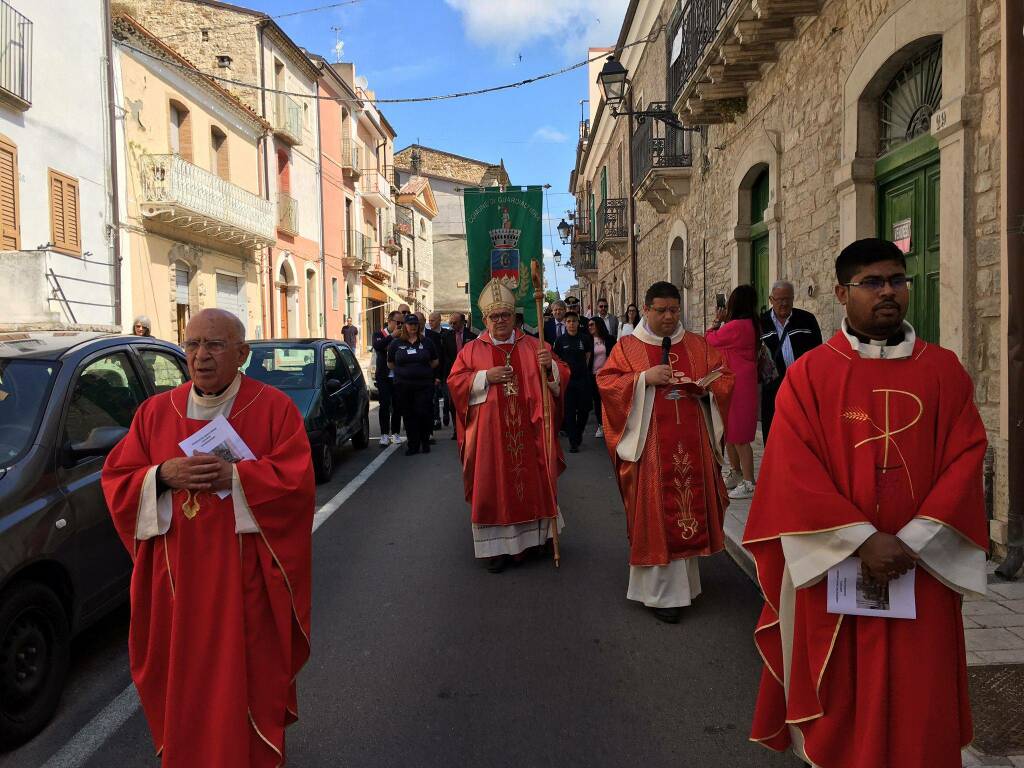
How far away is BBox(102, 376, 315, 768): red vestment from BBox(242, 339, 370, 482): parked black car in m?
5.71

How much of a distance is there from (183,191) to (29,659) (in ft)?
56.5

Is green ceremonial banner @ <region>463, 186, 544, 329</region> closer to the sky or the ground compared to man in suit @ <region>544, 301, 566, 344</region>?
closer to the sky

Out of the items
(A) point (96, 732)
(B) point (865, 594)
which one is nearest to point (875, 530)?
(B) point (865, 594)

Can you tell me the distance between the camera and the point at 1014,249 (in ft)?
16.1

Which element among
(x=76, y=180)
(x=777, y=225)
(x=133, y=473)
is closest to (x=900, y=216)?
(x=777, y=225)

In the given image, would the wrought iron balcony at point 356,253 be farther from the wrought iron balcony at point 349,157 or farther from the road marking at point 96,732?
the road marking at point 96,732

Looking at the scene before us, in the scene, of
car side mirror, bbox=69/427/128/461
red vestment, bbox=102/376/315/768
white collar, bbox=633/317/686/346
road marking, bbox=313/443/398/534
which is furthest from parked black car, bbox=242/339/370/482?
red vestment, bbox=102/376/315/768

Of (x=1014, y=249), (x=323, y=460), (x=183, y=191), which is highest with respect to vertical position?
(x=183, y=191)

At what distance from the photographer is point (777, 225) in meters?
9.91

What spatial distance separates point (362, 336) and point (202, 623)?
3490 centimetres

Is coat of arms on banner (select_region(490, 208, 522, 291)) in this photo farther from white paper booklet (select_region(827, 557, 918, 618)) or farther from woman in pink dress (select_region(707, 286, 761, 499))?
white paper booklet (select_region(827, 557, 918, 618))

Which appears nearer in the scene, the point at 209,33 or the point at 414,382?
the point at 414,382

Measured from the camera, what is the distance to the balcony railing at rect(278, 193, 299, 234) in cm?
2614

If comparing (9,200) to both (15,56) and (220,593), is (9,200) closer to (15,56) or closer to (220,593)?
(15,56)
